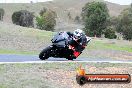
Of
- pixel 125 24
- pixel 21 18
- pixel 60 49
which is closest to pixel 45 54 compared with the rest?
pixel 60 49

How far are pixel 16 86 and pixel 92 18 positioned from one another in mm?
86422

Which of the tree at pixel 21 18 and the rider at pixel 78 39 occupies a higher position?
the rider at pixel 78 39

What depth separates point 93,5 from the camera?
342ft

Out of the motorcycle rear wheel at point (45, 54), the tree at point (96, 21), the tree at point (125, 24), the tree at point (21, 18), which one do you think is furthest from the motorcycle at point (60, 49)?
the tree at point (21, 18)

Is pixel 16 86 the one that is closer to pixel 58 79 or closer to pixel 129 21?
pixel 58 79

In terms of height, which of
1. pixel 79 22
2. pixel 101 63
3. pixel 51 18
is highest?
pixel 101 63

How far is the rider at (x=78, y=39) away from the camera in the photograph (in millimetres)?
21947

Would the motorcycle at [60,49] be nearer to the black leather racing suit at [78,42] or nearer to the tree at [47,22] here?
the black leather racing suit at [78,42]

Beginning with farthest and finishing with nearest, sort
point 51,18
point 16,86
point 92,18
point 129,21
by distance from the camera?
point 51,18 → point 129,21 → point 92,18 → point 16,86

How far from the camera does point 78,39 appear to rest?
72.2ft

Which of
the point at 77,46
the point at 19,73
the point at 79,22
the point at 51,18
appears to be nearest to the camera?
the point at 19,73

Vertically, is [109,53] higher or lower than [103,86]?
lower

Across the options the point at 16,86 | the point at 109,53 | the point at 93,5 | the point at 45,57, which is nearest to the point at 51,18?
the point at 93,5

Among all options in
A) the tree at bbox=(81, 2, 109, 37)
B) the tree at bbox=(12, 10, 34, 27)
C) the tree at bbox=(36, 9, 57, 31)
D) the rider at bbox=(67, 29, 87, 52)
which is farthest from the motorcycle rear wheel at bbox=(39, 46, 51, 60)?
the tree at bbox=(12, 10, 34, 27)
